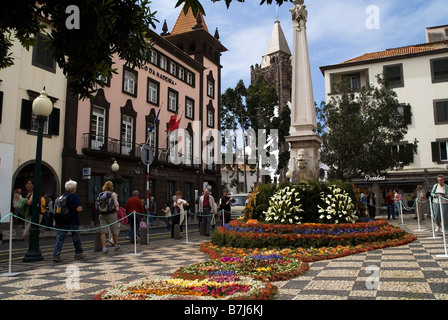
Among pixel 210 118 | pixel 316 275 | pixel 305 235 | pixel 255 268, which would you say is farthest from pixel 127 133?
pixel 316 275

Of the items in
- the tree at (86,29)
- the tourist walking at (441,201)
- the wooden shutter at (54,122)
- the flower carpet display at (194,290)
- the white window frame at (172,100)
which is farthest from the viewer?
the white window frame at (172,100)

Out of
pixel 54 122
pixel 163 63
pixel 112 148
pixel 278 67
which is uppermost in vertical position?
pixel 278 67

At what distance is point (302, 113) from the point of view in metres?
13.7

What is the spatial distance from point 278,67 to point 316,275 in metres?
75.8

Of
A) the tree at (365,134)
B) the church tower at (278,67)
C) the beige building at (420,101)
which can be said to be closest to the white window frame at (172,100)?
the tree at (365,134)

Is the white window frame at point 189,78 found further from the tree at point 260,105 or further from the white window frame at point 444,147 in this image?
the white window frame at point 444,147

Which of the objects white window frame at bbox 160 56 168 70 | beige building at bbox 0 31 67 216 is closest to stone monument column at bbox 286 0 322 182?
beige building at bbox 0 31 67 216

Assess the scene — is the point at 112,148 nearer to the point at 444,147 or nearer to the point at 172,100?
the point at 172,100

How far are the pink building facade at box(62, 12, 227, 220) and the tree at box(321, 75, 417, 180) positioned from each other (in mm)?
11392

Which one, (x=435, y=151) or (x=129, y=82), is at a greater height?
(x=129, y=82)

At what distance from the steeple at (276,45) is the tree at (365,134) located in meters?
59.3

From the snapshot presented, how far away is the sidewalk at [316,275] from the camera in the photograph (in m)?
4.71
